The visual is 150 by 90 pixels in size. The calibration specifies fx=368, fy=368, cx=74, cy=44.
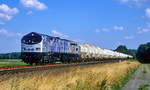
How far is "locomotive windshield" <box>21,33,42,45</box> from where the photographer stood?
4166 cm

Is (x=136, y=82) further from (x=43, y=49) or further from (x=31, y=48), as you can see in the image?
(x=31, y=48)

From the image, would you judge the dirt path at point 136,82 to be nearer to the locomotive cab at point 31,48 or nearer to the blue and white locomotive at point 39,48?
the blue and white locomotive at point 39,48

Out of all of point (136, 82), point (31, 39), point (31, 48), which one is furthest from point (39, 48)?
point (136, 82)

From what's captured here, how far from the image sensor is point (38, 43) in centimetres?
4131

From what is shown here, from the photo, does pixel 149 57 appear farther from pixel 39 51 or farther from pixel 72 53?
pixel 39 51

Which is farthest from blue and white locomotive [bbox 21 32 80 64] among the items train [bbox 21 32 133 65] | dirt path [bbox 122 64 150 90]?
dirt path [bbox 122 64 150 90]

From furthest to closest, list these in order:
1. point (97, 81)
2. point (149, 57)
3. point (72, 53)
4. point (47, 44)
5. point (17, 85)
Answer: point (149, 57) → point (72, 53) → point (47, 44) → point (97, 81) → point (17, 85)

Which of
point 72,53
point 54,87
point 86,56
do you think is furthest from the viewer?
point 86,56

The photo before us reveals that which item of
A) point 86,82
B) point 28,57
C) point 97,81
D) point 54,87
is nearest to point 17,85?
point 54,87

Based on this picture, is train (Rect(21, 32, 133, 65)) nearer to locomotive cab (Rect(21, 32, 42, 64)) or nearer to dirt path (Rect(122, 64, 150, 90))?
locomotive cab (Rect(21, 32, 42, 64))

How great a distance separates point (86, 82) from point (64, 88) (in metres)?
2.83

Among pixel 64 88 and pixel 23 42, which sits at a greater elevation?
pixel 23 42

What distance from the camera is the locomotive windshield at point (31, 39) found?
41.7 m

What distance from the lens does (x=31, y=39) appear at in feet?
138
